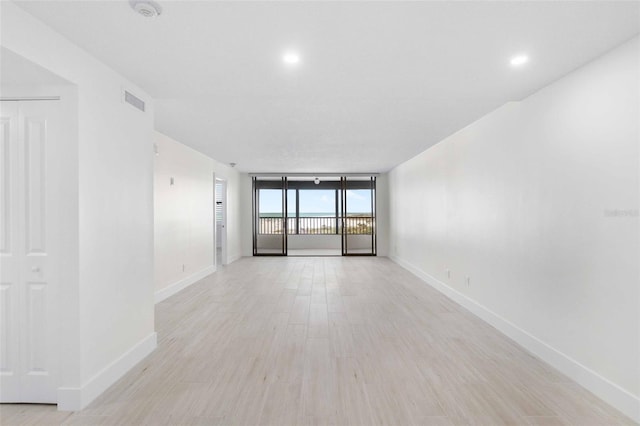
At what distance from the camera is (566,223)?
2.71m

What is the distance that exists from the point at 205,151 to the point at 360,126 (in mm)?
3165

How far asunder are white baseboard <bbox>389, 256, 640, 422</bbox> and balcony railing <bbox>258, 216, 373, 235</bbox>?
23.3 ft

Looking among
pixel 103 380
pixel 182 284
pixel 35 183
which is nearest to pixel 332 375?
pixel 103 380

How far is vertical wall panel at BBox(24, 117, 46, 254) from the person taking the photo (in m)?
2.29

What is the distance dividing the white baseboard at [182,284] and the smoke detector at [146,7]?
3.86 metres

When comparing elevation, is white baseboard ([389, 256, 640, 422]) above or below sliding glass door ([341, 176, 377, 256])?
below

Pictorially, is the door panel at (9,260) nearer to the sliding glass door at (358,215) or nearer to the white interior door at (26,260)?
the white interior door at (26,260)

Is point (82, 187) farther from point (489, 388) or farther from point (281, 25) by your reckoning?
point (489, 388)

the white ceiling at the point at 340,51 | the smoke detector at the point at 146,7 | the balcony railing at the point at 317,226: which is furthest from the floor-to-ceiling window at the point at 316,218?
the smoke detector at the point at 146,7

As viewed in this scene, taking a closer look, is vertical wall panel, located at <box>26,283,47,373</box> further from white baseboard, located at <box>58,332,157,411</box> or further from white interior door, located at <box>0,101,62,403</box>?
white baseboard, located at <box>58,332,157,411</box>

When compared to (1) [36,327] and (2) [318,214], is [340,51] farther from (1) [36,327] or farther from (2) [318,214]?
(2) [318,214]

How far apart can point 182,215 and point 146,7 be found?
168 inches

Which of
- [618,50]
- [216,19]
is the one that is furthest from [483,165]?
[216,19]

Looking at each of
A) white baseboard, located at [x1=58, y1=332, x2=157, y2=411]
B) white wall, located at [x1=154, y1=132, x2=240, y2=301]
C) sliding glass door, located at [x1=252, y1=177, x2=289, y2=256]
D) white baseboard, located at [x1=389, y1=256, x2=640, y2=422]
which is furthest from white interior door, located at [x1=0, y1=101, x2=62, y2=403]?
Result: sliding glass door, located at [x1=252, y1=177, x2=289, y2=256]
